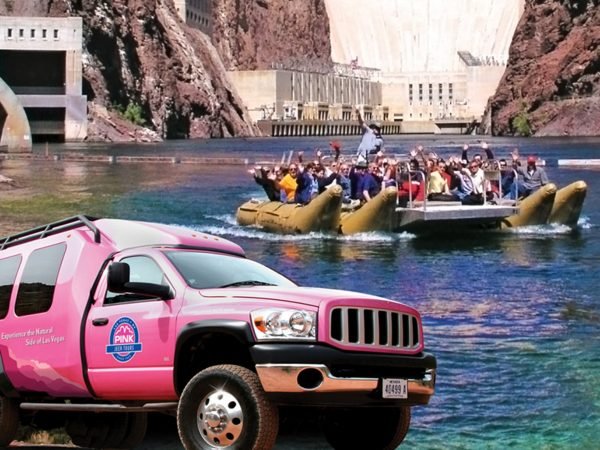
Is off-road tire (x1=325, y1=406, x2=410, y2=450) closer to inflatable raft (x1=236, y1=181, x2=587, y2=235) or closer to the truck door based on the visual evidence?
the truck door

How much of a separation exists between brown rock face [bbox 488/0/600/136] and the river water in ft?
398

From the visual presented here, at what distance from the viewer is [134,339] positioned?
1128cm

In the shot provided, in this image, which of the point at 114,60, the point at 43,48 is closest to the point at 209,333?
the point at 43,48

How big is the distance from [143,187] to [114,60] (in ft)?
338

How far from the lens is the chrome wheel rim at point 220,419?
10484 mm

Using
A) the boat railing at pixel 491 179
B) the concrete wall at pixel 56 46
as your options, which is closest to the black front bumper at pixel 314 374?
the boat railing at pixel 491 179

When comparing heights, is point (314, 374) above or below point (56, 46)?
below

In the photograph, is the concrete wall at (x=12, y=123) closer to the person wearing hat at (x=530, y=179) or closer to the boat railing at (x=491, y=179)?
the boat railing at (x=491, y=179)

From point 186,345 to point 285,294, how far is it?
928 millimetres

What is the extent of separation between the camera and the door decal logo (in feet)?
37.0

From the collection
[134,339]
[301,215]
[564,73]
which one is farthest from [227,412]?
[564,73]

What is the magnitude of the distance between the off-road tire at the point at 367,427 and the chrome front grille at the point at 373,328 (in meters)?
0.70

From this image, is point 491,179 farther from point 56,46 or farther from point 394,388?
point 56,46

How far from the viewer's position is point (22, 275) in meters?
12.8
